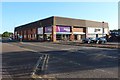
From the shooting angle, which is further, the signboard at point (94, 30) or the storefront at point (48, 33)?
the signboard at point (94, 30)

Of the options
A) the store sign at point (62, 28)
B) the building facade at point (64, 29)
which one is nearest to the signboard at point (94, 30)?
→ the building facade at point (64, 29)

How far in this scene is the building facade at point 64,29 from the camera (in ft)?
223

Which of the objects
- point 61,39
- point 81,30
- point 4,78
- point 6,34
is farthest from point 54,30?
point 6,34

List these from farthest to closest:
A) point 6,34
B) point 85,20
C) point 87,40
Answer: point 6,34 < point 85,20 < point 87,40

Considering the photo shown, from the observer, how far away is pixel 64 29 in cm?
6962

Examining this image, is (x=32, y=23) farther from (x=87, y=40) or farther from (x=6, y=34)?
(x=6, y=34)

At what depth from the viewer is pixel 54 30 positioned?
218 feet

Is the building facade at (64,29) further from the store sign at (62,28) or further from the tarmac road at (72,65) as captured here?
the tarmac road at (72,65)

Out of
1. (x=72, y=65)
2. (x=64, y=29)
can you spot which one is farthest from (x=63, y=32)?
(x=72, y=65)

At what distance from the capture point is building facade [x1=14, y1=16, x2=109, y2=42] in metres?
67.9

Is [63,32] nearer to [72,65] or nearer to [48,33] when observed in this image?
[48,33]

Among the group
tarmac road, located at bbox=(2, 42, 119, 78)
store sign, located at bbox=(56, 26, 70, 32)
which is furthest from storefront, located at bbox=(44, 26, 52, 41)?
tarmac road, located at bbox=(2, 42, 119, 78)

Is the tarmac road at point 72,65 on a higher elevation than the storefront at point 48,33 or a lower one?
lower

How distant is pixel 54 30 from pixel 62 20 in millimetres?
5378
